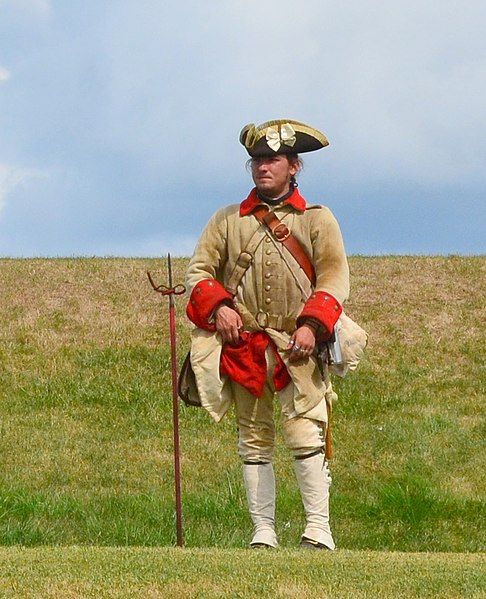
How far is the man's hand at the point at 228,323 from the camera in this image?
21.7 feet

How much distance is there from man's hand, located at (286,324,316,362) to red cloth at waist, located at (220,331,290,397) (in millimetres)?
165

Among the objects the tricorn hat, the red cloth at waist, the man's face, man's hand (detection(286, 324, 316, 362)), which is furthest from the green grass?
the tricorn hat

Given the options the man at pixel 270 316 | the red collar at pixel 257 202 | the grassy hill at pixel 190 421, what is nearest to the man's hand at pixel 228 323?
the man at pixel 270 316

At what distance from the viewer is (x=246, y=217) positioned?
6848 millimetres

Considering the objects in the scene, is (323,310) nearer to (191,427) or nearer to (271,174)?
(271,174)

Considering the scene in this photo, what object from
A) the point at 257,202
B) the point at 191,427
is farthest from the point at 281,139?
the point at 191,427

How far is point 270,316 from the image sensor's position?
6703 mm

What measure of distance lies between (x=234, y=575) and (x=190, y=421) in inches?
267

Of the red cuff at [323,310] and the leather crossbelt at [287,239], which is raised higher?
the leather crossbelt at [287,239]

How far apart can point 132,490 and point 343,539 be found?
214 centimetres

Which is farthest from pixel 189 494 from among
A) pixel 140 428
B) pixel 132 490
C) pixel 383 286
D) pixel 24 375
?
pixel 383 286

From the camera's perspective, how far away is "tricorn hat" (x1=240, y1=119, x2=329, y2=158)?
6.79 m

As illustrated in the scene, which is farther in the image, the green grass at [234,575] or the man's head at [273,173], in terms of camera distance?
the man's head at [273,173]

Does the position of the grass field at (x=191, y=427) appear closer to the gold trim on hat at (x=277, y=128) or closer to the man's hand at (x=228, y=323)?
the man's hand at (x=228, y=323)
